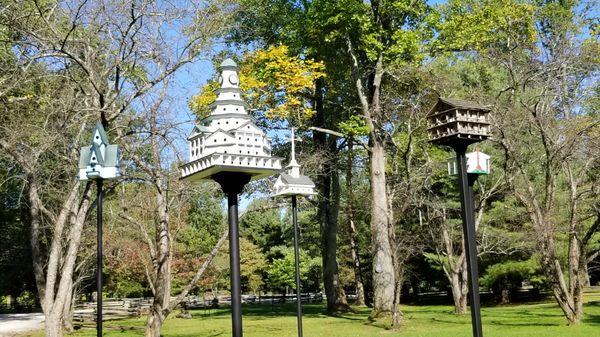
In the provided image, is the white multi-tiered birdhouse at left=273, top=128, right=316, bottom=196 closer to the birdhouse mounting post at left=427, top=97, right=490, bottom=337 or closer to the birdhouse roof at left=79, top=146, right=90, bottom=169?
the birdhouse mounting post at left=427, top=97, right=490, bottom=337

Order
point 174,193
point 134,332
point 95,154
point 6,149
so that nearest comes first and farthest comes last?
point 95,154 < point 6,149 < point 174,193 < point 134,332

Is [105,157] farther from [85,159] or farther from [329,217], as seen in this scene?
[329,217]

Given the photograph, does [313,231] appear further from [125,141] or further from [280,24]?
[125,141]

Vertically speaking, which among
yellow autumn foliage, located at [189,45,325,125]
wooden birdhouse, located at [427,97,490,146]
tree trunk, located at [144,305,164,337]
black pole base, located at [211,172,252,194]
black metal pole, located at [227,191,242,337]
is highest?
yellow autumn foliage, located at [189,45,325,125]

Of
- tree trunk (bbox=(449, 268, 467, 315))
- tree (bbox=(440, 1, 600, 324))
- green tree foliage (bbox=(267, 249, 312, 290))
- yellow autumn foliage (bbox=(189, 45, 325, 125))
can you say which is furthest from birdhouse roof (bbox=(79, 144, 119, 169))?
green tree foliage (bbox=(267, 249, 312, 290))

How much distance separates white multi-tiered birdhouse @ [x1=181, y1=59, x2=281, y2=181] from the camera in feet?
18.4

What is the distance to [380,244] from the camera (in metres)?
20.1

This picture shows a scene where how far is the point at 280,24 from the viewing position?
2386 centimetres

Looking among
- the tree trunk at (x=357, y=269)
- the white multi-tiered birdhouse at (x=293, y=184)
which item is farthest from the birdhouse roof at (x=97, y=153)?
the tree trunk at (x=357, y=269)

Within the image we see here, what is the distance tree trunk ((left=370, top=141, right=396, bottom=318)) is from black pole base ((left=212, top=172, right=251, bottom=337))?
14309 mm

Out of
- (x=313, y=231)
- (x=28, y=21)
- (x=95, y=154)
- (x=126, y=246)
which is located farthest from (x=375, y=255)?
(x=313, y=231)

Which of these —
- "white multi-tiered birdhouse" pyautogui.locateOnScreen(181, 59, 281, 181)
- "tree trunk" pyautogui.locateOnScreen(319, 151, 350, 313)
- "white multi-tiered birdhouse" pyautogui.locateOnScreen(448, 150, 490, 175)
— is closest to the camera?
"white multi-tiered birdhouse" pyautogui.locateOnScreen(181, 59, 281, 181)

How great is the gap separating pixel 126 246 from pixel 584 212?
17653mm

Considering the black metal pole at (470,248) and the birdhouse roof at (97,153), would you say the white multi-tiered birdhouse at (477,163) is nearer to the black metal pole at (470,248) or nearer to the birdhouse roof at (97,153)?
the black metal pole at (470,248)
